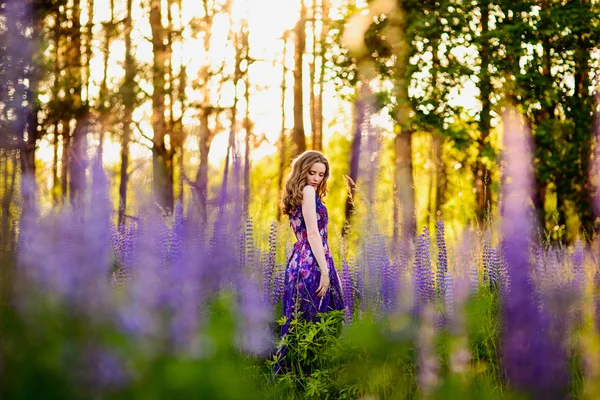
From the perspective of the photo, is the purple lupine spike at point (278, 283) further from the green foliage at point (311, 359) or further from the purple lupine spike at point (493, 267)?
the purple lupine spike at point (493, 267)

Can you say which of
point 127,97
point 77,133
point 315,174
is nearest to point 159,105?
point 127,97

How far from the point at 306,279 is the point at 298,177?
0.67 m

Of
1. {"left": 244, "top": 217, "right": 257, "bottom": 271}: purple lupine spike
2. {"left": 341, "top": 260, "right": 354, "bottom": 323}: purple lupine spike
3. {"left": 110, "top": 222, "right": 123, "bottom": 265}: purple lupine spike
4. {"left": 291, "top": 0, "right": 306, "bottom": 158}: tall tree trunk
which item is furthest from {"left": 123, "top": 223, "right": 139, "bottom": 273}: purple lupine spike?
{"left": 291, "top": 0, "right": 306, "bottom": 158}: tall tree trunk

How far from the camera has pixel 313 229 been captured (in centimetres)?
474

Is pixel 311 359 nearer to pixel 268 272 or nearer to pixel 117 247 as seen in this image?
pixel 268 272

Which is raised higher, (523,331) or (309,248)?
(309,248)

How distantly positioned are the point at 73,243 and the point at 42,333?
43cm

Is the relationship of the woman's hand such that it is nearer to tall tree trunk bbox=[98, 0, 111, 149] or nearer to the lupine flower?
the lupine flower

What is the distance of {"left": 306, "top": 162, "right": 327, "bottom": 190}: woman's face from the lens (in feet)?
15.7

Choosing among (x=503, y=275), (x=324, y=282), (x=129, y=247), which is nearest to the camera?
(x=503, y=275)

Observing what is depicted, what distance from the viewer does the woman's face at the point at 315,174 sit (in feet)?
15.7

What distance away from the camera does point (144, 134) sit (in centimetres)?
1309

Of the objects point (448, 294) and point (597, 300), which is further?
point (448, 294)

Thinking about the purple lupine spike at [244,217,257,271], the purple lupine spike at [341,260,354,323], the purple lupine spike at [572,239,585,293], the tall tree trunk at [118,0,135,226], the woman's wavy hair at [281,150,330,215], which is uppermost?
the tall tree trunk at [118,0,135,226]
